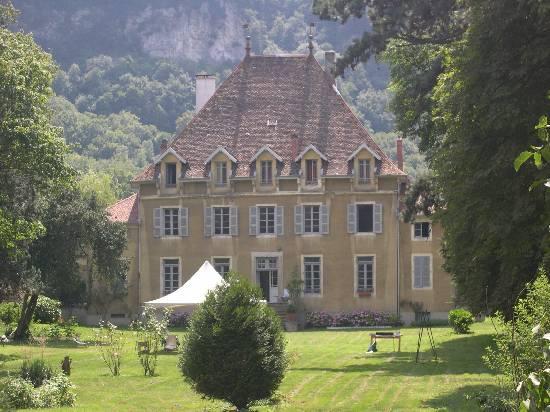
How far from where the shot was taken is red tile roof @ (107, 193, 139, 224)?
199 feet

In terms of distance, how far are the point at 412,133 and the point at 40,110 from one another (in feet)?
42.3

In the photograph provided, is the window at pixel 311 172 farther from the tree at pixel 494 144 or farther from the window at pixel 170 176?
the tree at pixel 494 144

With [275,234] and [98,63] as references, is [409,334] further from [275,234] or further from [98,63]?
[98,63]

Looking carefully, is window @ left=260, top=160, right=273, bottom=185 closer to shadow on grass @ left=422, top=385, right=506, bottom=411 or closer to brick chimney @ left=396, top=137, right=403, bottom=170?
brick chimney @ left=396, top=137, right=403, bottom=170

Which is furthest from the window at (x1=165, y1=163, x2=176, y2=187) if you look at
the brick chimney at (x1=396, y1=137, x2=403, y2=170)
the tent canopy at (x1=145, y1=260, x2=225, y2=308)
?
the tent canopy at (x1=145, y1=260, x2=225, y2=308)

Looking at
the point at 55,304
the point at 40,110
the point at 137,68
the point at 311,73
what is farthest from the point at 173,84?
the point at 40,110

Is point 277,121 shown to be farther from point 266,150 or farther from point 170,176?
point 170,176

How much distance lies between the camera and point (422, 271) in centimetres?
5816

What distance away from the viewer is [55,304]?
50.0 meters

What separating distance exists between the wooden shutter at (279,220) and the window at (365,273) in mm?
4062

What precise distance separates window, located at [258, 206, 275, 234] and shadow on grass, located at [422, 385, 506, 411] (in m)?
35.3

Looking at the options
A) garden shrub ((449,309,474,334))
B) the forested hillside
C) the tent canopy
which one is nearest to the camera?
the tent canopy

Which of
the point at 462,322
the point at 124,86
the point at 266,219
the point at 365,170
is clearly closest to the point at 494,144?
the point at 462,322

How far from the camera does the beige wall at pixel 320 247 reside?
5788cm
